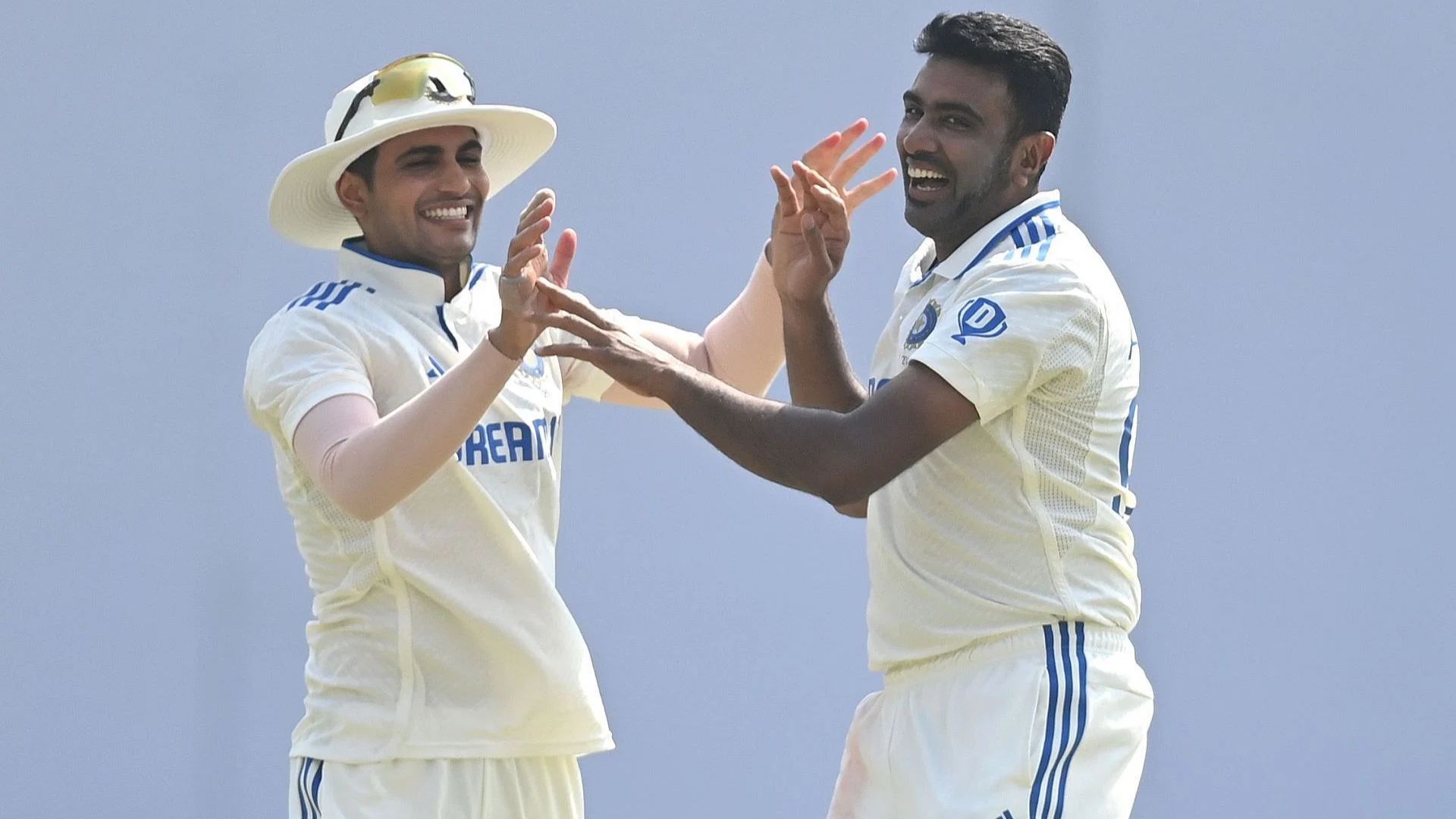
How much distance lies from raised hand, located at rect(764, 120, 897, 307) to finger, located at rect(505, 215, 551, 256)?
415 millimetres

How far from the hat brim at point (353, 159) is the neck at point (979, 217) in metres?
0.75

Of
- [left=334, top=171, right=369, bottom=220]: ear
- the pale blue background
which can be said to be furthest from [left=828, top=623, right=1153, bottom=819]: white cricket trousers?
the pale blue background

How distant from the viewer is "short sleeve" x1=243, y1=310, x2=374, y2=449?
11.6ft

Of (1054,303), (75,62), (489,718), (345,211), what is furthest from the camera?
(75,62)

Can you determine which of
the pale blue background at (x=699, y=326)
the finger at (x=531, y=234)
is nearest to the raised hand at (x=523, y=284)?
the finger at (x=531, y=234)

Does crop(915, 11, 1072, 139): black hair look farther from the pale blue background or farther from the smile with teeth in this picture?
the pale blue background

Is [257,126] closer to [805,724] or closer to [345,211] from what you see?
[345,211]

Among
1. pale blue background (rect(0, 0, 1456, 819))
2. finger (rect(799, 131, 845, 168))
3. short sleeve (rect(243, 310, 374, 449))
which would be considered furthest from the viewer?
pale blue background (rect(0, 0, 1456, 819))

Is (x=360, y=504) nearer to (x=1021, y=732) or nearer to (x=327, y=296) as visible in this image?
(x=327, y=296)

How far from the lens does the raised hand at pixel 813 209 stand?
3713 millimetres

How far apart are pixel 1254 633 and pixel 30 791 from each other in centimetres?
276

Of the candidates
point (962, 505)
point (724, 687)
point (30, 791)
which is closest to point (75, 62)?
point (30, 791)

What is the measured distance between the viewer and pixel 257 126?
504cm

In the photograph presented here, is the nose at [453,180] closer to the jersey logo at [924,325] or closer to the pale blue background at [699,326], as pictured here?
the jersey logo at [924,325]
